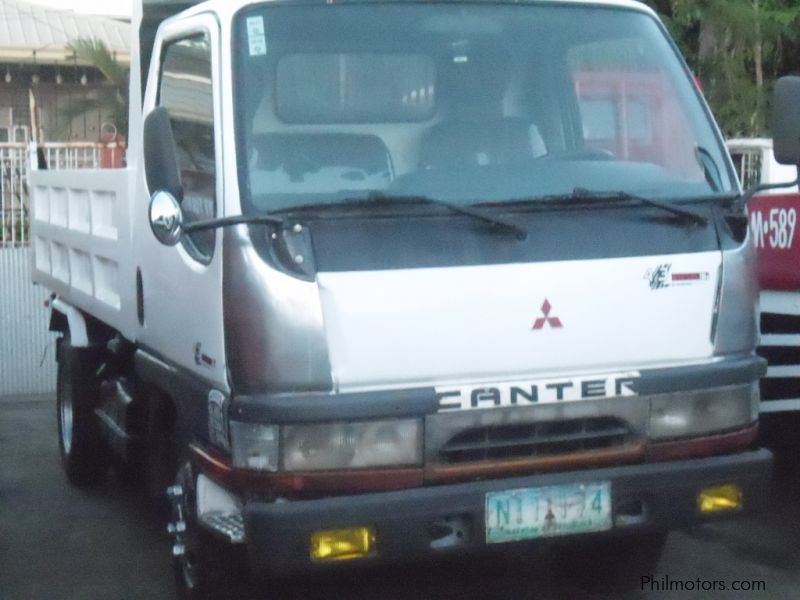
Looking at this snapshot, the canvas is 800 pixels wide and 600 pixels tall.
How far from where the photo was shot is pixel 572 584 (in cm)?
550

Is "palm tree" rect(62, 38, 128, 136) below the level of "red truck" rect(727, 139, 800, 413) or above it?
above

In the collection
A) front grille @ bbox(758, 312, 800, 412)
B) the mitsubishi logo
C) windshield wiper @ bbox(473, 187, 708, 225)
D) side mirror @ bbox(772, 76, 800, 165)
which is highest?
side mirror @ bbox(772, 76, 800, 165)

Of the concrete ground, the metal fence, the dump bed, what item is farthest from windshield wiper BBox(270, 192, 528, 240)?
the metal fence

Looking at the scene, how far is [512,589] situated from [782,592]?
1063 millimetres

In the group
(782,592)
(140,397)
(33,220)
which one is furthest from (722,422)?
(33,220)

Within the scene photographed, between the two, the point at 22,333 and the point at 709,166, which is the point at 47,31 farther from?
the point at 709,166

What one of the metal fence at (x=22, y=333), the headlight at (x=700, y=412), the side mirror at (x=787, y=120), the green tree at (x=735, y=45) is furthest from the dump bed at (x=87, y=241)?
the green tree at (x=735, y=45)

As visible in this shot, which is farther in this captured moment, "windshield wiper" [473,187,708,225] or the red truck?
the red truck

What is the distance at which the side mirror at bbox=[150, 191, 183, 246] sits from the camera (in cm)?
423

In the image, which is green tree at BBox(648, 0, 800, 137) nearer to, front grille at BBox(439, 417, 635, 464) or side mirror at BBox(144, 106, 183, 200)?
front grille at BBox(439, 417, 635, 464)

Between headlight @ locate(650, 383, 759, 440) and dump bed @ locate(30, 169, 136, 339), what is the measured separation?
2313 millimetres

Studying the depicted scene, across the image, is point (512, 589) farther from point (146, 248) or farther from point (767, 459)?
point (146, 248)

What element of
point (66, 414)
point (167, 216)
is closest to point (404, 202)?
point (167, 216)

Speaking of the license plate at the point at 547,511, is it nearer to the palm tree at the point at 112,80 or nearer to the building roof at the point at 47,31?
the palm tree at the point at 112,80
